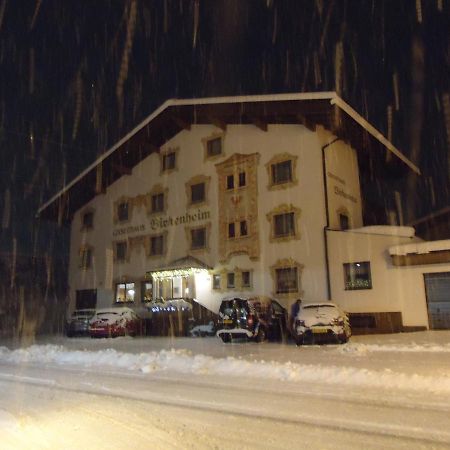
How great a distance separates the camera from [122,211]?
29297mm

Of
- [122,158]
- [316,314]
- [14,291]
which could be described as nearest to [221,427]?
[316,314]

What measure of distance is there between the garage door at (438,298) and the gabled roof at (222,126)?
7746mm

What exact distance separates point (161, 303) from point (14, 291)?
52.8 ft

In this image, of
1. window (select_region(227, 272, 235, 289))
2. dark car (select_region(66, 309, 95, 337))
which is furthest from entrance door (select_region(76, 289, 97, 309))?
window (select_region(227, 272, 235, 289))

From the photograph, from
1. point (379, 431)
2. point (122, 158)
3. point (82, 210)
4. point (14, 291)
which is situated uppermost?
point (122, 158)

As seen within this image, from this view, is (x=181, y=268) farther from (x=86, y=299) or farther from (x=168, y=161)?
(x=86, y=299)

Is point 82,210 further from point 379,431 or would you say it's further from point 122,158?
point 379,431

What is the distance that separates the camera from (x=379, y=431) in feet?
17.0

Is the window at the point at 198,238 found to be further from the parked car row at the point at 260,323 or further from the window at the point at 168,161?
the parked car row at the point at 260,323

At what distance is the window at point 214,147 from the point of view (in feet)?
82.5

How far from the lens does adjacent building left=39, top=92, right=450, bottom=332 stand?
775 inches

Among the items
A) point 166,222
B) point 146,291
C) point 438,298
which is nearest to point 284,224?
point 438,298

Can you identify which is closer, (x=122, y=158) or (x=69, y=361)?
(x=69, y=361)

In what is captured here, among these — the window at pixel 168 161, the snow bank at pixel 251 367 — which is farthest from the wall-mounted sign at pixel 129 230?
the snow bank at pixel 251 367
